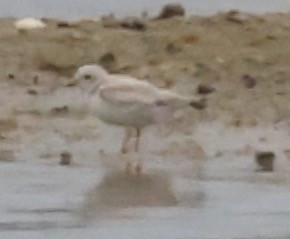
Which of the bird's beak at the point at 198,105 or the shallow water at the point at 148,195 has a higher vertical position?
the bird's beak at the point at 198,105

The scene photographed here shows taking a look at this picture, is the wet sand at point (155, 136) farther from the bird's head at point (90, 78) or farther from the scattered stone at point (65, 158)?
the bird's head at point (90, 78)

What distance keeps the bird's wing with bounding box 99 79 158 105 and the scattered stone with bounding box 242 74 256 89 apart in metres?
1.73

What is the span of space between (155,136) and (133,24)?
9.75 ft

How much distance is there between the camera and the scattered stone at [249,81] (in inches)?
385

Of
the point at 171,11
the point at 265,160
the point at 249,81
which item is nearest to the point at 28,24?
the point at 171,11

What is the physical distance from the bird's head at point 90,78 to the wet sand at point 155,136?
29 centimetres

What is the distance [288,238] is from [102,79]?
7.64 ft

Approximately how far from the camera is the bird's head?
8.32m

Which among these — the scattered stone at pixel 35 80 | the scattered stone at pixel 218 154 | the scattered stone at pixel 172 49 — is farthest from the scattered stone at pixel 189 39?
the scattered stone at pixel 218 154

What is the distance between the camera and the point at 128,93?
8.04 m

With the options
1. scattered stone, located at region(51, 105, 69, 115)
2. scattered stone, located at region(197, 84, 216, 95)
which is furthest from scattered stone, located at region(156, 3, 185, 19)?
scattered stone, located at region(51, 105, 69, 115)

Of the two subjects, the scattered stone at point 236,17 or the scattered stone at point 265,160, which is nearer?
the scattered stone at point 265,160

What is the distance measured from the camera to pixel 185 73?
9.95 m

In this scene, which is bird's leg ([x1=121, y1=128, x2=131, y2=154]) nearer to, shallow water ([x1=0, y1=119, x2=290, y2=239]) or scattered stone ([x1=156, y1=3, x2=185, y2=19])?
shallow water ([x1=0, y1=119, x2=290, y2=239])
